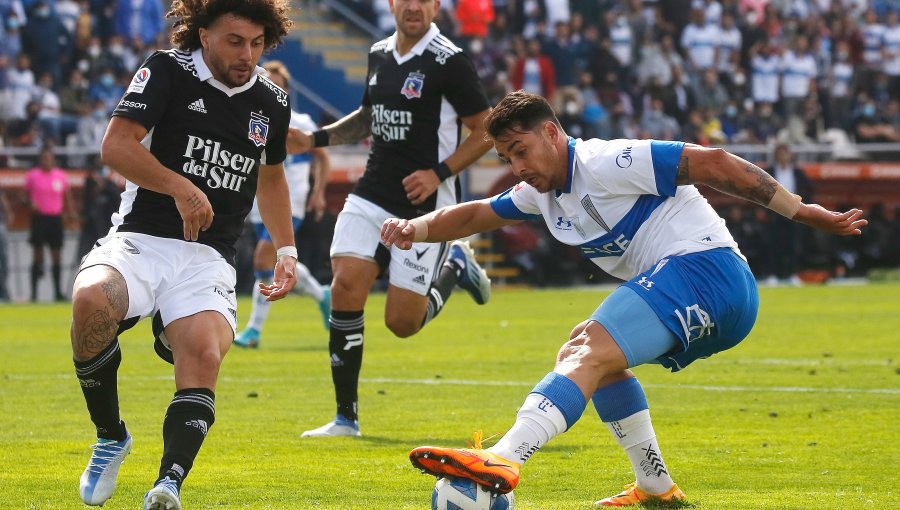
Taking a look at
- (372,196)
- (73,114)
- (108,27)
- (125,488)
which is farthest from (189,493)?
(108,27)

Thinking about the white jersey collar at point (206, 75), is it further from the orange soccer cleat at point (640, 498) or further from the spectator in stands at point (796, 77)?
the spectator in stands at point (796, 77)

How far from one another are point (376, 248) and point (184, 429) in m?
3.74

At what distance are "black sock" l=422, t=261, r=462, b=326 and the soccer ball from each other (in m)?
4.58

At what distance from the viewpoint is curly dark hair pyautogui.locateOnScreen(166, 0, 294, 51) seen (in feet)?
21.4

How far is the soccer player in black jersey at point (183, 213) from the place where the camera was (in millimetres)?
6133

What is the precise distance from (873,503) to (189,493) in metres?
3.09

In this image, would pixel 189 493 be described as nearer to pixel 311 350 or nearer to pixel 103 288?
pixel 103 288

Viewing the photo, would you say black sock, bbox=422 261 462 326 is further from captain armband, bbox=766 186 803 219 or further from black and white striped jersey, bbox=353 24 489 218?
captain armband, bbox=766 186 803 219

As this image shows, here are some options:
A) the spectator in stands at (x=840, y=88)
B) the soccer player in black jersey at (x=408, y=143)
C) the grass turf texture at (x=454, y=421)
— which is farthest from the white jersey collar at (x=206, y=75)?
the spectator in stands at (x=840, y=88)

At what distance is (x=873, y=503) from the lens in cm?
640

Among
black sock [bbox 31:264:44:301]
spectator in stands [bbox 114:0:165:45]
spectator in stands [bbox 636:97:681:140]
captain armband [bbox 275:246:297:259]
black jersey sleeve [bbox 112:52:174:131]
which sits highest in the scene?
black jersey sleeve [bbox 112:52:174:131]

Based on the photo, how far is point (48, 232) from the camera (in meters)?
22.5

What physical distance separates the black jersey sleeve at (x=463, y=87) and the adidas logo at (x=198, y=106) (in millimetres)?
3384

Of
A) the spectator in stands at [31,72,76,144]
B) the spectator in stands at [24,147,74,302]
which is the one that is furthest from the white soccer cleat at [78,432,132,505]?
the spectator in stands at [31,72,76,144]
